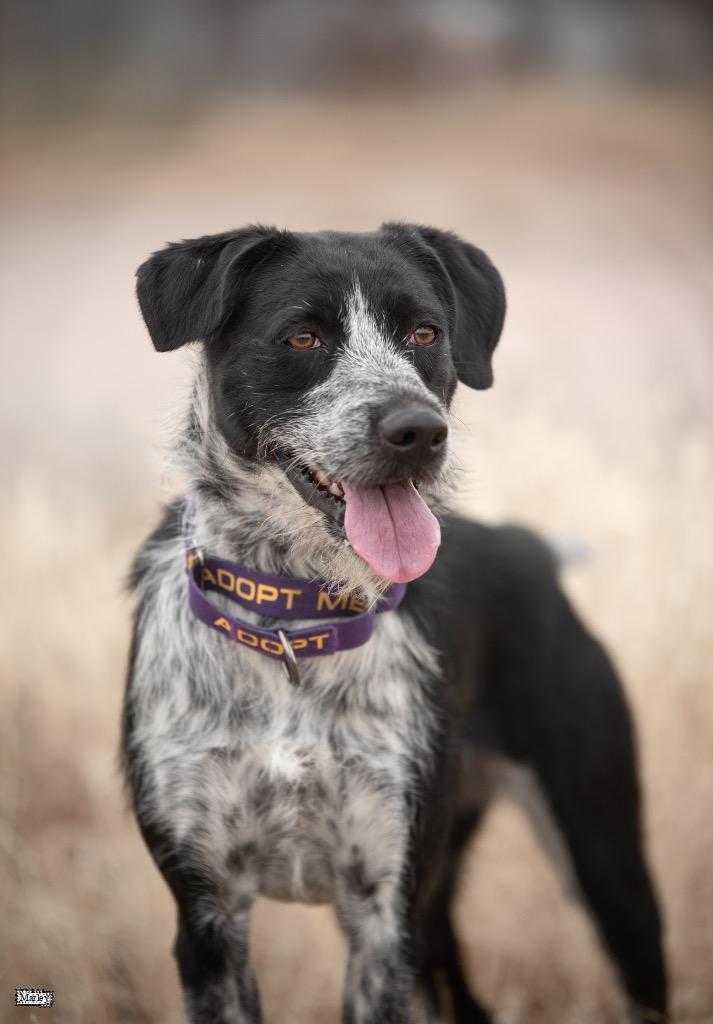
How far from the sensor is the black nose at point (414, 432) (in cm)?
234

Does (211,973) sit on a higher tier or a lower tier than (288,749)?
lower

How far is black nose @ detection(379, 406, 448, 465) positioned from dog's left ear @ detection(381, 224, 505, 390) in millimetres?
543

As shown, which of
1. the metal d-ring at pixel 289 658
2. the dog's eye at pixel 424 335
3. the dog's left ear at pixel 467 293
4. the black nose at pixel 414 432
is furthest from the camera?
the dog's left ear at pixel 467 293

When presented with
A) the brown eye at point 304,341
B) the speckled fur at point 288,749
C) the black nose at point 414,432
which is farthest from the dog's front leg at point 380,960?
the brown eye at point 304,341

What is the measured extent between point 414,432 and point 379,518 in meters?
0.24

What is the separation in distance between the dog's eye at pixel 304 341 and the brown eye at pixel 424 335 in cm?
27

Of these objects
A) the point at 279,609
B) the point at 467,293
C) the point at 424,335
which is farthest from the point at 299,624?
the point at 467,293

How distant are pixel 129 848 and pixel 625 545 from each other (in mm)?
2837

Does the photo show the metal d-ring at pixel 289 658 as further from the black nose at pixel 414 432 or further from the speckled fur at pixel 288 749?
the black nose at pixel 414 432

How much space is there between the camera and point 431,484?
2.55m

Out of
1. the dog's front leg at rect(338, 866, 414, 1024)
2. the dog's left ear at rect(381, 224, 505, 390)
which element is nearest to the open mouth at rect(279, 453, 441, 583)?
the dog's left ear at rect(381, 224, 505, 390)

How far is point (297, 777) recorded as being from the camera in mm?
2518

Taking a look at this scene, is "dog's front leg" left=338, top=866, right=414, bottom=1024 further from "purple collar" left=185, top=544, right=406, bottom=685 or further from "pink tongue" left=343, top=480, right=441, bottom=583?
"pink tongue" left=343, top=480, right=441, bottom=583

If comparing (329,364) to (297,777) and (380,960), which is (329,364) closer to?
(297,777)
